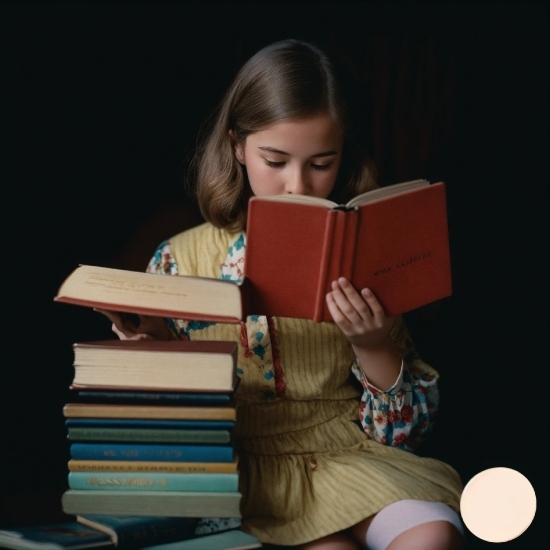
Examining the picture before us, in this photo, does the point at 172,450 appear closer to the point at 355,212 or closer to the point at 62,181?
the point at 355,212

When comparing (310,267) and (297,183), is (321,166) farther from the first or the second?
(310,267)

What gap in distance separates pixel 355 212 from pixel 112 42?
0.85 meters

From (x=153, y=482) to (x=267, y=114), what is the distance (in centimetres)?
69

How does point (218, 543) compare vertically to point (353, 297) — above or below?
below

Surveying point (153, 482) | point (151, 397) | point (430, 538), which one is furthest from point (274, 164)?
point (430, 538)

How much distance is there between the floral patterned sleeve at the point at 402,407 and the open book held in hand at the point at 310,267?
0.80 feet

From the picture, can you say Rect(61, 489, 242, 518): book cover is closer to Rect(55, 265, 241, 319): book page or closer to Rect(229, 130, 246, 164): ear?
Rect(55, 265, 241, 319): book page

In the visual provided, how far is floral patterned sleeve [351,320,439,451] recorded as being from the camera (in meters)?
1.44

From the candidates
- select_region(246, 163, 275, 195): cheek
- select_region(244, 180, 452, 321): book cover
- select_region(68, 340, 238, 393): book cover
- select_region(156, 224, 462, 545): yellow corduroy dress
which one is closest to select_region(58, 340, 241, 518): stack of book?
select_region(68, 340, 238, 393): book cover

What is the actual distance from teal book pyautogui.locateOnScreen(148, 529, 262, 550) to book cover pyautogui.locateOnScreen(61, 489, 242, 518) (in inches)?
1.8

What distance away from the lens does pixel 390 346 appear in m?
1.37

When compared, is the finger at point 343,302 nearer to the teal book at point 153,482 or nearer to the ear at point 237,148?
the teal book at point 153,482

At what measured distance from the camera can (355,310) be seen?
122cm

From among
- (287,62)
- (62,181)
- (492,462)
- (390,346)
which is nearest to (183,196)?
(62,181)
